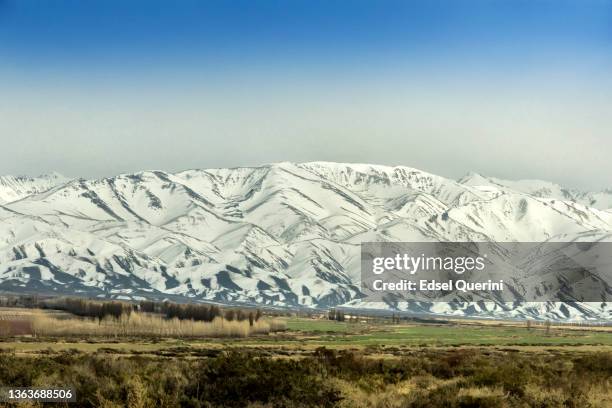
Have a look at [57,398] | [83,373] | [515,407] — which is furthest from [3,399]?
[515,407]

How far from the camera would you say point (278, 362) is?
3684 centimetres

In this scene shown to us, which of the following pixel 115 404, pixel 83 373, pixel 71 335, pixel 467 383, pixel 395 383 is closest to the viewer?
pixel 115 404

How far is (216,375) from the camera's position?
110 feet

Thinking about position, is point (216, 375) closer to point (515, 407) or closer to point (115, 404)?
point (115, 404)

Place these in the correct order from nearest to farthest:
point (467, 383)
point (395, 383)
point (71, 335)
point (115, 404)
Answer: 1. point (115, 404)
2. point (467, 383)
3. point (395, 383)
4. point (71, 335)

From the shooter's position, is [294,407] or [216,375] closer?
[294,407]

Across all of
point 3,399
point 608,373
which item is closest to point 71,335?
point 608,373

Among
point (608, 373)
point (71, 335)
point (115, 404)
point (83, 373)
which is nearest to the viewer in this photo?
point (115, 404)

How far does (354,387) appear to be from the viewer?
1435 inches

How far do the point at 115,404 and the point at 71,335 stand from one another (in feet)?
540

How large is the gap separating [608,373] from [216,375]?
26.9 m

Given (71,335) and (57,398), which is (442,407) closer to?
(57,398)

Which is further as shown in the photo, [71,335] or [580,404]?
[71,335]

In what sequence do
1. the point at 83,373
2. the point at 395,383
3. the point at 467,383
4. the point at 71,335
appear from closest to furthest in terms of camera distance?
the point at 83,373 < the point at 467,383 < the point at 395,383 < the point at 71,335
